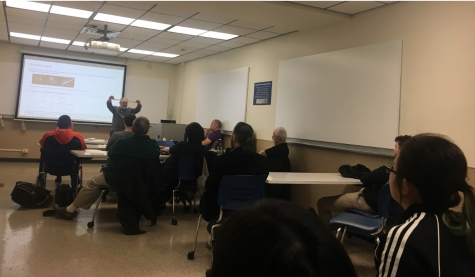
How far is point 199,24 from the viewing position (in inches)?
206

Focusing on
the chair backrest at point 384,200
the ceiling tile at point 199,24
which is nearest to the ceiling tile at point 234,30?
the ceiling tile at point 199,24

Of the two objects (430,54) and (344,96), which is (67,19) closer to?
(344,96)

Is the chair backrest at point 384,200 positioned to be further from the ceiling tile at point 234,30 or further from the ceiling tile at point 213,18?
the ceiling tile at point 234,30

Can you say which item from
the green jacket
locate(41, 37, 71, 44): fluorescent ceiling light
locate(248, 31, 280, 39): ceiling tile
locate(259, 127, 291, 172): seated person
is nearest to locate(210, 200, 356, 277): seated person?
the green jacket

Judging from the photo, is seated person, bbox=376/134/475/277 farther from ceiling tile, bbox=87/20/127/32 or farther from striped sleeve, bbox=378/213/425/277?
ceiling tile, bbox=87/20/127/32

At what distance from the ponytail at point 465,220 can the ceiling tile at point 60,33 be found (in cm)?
679

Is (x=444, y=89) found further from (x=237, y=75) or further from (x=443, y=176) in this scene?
(x=237, y=75)

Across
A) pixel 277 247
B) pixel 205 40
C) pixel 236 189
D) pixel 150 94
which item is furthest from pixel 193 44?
pixel 277 247

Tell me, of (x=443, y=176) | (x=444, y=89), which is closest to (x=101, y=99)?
(x=444, y=89)

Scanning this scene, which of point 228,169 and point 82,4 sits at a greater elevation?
point 82,4

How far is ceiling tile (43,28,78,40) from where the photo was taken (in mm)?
6357

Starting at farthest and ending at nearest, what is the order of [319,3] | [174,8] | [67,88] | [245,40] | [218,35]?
[67,88] < [245,40] < [218,35] < [174,8] < [319,3]

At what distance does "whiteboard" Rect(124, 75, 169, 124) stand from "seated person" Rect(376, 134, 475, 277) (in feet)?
28.3

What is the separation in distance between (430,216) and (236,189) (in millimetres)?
2024
